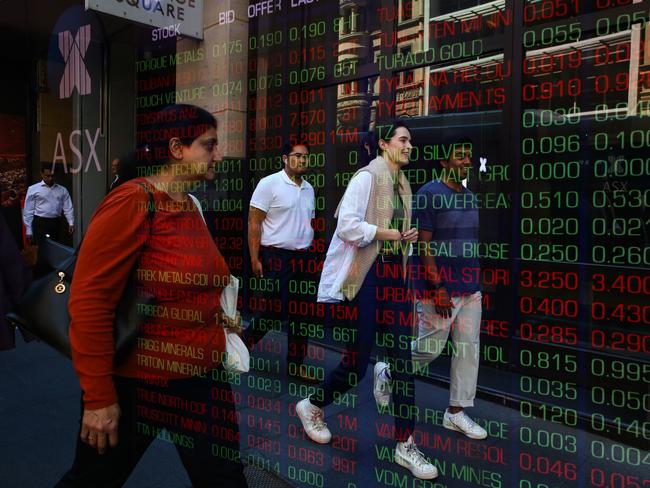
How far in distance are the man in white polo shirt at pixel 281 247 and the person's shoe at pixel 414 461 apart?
3.18ft

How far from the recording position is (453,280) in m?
2.89

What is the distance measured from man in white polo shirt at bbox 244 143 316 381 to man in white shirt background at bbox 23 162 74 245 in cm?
397

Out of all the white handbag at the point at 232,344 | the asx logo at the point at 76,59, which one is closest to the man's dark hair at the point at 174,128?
the white handbag at the point at 232,344

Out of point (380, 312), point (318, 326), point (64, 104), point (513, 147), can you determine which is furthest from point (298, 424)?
point (64, 104)

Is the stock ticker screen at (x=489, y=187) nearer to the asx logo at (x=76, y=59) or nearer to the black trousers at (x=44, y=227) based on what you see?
the asx logo at (x=76, y=59)

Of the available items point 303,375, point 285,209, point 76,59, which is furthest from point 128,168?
point 76,59

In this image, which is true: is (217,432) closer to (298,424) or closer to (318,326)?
(298,424)

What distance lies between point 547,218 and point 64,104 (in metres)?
5.49

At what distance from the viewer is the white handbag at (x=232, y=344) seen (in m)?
1.91

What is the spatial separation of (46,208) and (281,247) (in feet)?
14.8

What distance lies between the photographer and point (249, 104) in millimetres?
3518

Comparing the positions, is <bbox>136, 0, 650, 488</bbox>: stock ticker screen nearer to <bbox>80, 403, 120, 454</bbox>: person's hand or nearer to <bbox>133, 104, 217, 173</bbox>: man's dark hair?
<bbox>80, 403, 120, 454</bbox>: person's hand

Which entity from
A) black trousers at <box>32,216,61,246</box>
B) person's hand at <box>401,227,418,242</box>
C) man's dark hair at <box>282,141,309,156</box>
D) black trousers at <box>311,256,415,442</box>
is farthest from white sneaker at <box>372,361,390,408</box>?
black trousers at <box>32,216,61,246</box>

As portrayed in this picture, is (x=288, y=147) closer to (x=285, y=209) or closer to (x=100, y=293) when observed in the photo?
(x=285, y=209)
